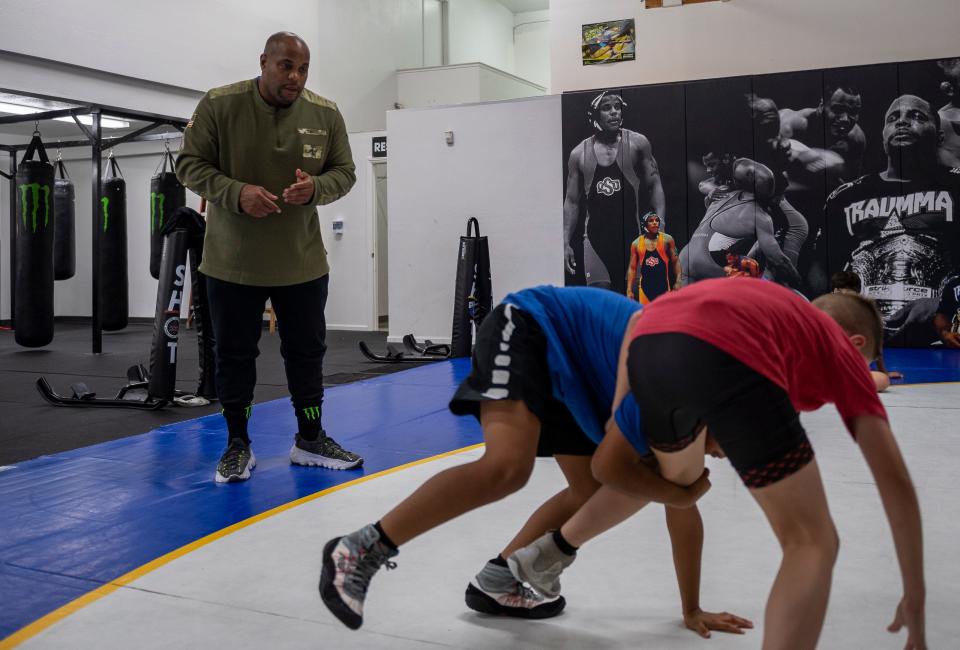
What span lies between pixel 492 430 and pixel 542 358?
20 centimetres

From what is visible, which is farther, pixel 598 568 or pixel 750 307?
pixel 598 568

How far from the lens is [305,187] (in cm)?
335

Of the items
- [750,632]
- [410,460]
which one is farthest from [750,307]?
[410,460]

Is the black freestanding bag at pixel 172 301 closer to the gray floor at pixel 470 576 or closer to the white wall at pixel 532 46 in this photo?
the gray floor at pixel 470 576

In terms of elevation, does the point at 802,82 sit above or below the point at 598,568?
above

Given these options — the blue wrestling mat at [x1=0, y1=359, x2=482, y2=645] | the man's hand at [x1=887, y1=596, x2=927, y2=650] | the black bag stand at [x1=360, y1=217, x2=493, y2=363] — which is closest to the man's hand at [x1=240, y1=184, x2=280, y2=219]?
the blue wrestling mat at [x1=0, y1=359, x2=482, y2=645]

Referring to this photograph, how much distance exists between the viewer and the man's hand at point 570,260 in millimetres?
9094

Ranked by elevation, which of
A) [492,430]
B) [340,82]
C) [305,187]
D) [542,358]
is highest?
[340,82]

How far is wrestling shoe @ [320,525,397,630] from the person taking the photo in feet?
5.48

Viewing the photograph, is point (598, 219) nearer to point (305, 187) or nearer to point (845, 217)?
point (845, 217)

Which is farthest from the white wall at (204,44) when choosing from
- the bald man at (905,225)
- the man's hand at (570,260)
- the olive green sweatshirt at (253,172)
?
the bald man at (905,225)

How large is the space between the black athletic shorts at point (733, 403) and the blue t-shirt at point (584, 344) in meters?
0.36

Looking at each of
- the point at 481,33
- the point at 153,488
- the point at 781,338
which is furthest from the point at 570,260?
the point at 481,33

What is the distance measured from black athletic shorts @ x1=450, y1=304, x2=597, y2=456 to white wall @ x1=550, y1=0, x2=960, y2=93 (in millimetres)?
8496
